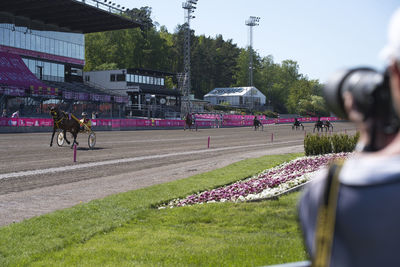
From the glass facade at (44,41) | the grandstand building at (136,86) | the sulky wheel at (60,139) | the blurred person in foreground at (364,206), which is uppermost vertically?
the glass facade at (44,41)

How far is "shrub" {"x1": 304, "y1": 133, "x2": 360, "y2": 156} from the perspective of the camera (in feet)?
58.9

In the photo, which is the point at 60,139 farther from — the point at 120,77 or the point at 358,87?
the point at 120,77

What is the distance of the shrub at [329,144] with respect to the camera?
58.9 feet

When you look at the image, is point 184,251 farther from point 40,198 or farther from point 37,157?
point 37,157

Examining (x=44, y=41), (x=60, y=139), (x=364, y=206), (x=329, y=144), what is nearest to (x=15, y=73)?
(x=44, y=41)

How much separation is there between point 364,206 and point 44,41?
67518 millimetres

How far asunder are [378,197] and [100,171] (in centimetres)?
1453

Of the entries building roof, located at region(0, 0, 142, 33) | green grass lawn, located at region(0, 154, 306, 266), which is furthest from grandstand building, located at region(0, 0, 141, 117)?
green grass lawn, located at region(0, 154, 306, 266)

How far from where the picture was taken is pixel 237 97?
11681 cm

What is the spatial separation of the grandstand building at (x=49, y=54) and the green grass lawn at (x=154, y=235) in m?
40.2

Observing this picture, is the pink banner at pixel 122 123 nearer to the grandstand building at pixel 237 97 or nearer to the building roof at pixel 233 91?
the grandstand building at pixel 237 97

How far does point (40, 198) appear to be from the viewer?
10.5m

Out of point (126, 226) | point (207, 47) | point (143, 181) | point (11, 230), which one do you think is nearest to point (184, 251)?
point (126, 226)

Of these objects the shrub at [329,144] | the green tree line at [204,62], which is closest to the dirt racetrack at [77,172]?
the shrub at [329,144]
